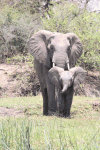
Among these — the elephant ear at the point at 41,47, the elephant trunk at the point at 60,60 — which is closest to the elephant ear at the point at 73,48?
the elephant ear at the point at 41,47

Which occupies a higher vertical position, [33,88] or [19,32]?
[19,32]

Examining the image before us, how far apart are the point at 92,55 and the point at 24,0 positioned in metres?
11.1

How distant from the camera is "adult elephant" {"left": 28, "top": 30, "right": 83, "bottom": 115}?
6164 millimetres

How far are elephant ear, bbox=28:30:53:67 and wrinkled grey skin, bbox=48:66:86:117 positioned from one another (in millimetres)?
947

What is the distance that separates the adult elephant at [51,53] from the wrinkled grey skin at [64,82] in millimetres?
321

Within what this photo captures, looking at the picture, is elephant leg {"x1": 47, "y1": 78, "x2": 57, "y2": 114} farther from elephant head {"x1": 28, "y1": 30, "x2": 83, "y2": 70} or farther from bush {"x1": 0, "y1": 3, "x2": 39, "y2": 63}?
bush {"x1": 0, "y1": 3, "x2": 39, "y2": 63}

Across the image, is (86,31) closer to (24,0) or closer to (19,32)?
(19,32)

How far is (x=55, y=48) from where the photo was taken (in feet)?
20.5

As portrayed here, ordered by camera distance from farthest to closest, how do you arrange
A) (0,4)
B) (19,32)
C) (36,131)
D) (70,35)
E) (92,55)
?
(0,4), (19,32), (92,55), (70,35), (36,131)

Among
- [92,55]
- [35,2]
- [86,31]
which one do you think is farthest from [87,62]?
[35,2]

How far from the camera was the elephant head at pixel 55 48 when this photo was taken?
612 cm

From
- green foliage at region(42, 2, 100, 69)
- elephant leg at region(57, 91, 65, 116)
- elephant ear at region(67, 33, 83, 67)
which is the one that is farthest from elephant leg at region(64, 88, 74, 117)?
green foliage at region(42, 2, 100, 69)

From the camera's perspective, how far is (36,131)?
9.41 feet

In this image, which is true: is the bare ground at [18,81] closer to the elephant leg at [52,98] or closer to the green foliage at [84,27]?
the green foliage at [84,27]
